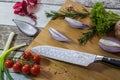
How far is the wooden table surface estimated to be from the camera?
1247mm

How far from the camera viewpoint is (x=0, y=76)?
3.59 ft

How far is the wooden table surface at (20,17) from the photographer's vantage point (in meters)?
1.25

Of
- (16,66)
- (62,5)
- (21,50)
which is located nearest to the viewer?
(16,66)

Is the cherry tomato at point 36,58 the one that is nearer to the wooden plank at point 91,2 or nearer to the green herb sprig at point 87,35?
the green herb sprig at point 87,35

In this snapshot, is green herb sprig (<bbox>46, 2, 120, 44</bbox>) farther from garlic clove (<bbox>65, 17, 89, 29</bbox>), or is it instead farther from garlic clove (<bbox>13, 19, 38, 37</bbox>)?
garlic clove (<bbox>13, 19, 38, 37</bbox>)

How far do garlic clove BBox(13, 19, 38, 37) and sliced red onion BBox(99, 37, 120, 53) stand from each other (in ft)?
0.94

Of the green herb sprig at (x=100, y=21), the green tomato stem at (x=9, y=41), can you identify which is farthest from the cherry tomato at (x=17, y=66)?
the green herb sprig at (x=100, y=21)

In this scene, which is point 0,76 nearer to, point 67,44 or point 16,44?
point 16,44

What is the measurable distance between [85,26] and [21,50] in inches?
11.0

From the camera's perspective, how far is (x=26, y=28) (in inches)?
49.5

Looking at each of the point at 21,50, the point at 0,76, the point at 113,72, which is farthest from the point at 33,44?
the point at 113,72

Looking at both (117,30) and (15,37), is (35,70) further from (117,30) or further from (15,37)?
(117,30)

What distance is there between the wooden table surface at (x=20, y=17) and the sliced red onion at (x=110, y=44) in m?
0.21

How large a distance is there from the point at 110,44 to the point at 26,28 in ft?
1.20
